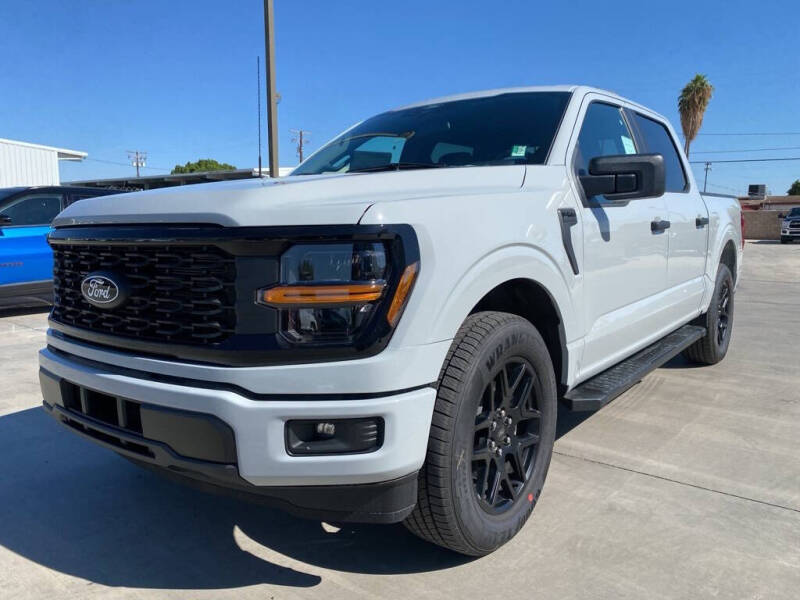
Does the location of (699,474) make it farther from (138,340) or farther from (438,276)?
(138,340)

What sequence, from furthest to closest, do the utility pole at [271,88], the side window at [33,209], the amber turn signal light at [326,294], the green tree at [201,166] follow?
1. the green tree at [201,166]
2. the utility pole at [271,88]
3. the side window at [33,209]
4. the amber turn signal light at [326,294]

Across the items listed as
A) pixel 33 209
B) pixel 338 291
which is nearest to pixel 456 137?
pixel 338 291

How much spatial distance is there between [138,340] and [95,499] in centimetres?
126

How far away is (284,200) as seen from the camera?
1.91 m

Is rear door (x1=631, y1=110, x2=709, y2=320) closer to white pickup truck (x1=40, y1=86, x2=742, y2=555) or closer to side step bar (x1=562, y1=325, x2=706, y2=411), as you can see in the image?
side step bar (x1=562, y1=325, x2=706, y2=411)

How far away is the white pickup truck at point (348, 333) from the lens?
1849 millimetres

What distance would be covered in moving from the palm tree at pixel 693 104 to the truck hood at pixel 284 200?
38.4 m

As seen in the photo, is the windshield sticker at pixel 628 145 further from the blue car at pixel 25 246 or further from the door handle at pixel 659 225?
the blue car at pixel 25 246

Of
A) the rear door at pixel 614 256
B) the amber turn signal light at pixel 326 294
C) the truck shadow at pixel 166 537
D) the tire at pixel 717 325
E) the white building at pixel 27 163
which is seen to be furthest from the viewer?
the white building at pixel 27 163

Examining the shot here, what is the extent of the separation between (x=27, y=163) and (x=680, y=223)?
31.2 m

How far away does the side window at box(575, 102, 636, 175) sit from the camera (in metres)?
3.09

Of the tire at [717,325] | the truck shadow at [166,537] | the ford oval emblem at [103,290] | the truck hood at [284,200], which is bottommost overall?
the truck shadow at [166,537]

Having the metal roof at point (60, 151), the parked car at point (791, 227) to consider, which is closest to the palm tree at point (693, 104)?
the parked car at point (791, 227)

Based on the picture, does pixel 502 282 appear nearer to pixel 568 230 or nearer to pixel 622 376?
pixel 568 230
